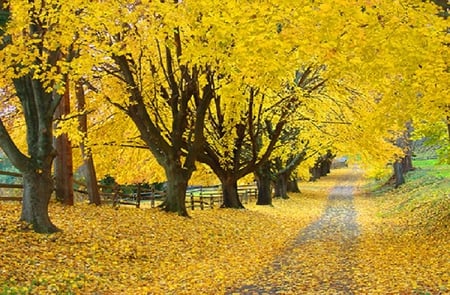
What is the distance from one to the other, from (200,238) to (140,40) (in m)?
5.96

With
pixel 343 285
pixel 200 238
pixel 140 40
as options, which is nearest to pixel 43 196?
pixel 200 238

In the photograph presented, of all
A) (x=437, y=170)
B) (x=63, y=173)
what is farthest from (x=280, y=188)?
(x=63, y=173)

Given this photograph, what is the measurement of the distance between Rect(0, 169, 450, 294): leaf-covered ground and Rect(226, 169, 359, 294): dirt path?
20 mm

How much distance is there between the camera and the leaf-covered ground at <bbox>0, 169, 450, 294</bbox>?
345 inches

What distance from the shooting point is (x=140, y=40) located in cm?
1502

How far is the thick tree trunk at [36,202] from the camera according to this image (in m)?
11.3

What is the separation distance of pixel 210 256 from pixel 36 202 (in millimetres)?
4272

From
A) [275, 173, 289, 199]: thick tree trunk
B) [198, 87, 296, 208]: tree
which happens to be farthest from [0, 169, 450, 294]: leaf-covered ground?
[275, 173, 289, 199]: thick tree trunk

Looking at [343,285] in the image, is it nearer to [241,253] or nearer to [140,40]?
[241,253]

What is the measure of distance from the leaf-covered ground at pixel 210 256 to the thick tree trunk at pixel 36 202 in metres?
0.29

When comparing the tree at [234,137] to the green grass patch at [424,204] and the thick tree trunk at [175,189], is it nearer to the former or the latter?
the thick tree trunk at [175,189]

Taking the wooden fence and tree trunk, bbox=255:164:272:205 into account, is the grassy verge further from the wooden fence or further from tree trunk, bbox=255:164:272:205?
the wooden fence

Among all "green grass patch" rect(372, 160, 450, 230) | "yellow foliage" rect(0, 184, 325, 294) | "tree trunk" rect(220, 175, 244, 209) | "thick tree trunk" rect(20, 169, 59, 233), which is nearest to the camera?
"yellow foliage" rect(0, 184, 325, 294)

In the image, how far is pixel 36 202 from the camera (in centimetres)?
1138
